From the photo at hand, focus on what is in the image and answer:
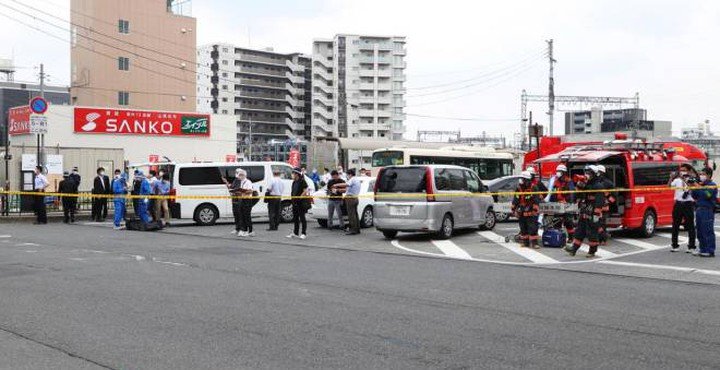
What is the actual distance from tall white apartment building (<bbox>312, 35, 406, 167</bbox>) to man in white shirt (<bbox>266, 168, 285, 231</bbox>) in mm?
94879

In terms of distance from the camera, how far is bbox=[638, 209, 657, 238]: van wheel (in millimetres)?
17448

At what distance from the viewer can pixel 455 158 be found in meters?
35.2

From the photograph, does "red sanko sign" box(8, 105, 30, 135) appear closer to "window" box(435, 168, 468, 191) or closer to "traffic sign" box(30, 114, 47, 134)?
"traffic sign" box(30, 114, 47, 134)

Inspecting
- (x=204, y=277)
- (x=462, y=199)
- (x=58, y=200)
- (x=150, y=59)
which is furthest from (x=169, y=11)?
(x=204, y=277)

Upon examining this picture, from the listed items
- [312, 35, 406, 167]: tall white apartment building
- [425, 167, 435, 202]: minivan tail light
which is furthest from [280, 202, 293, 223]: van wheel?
[312, 35, 406, 167]: tall white apartment building

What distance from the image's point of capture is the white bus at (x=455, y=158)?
34219 mm

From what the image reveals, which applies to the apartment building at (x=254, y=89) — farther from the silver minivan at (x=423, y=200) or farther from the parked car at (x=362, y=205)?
the silver minivan at (x=423, y=200)

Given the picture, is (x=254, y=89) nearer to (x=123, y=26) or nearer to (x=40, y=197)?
(x=123, y=26)

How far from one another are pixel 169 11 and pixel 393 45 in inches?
2278

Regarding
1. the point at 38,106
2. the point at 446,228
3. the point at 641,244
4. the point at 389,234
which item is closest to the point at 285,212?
the point at 389,234

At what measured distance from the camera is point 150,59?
60938mm

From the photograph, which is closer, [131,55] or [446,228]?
[446,228]

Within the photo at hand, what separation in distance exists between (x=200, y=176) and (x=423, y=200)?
8.99 m

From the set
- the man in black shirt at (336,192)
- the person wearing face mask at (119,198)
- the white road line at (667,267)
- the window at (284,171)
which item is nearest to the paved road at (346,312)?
the white road line at (667,267)
